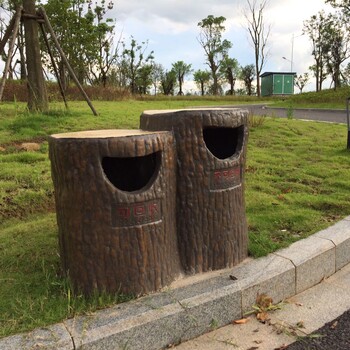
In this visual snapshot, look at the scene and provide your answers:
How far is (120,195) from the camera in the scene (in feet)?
7.12

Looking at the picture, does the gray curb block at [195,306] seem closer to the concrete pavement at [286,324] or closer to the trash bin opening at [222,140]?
the concrete pavement at [286,324]

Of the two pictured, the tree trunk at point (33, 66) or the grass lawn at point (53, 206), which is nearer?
the grass lawn at point (53, 206)

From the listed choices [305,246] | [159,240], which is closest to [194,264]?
[159,240]

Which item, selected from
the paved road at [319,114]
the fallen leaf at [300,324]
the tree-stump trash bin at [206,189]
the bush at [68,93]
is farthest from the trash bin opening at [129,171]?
the bush at [68,93]

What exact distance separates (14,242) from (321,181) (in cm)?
348

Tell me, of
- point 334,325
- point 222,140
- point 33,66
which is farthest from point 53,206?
point 33,66

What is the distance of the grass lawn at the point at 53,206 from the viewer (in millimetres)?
2232

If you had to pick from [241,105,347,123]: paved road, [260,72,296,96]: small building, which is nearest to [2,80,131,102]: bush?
[241,105,347,123]: paved road

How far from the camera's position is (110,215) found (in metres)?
2.17

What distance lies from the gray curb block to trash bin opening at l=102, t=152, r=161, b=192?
0.72 m

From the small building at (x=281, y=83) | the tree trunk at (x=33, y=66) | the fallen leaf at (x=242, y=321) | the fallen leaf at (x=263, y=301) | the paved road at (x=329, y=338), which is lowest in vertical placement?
the paved road at (x=329, y=338)

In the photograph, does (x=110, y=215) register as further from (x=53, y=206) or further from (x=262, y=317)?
(x=53, y=206)

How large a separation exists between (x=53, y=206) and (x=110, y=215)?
202cm

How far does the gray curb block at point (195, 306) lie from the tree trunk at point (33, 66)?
6.14m
